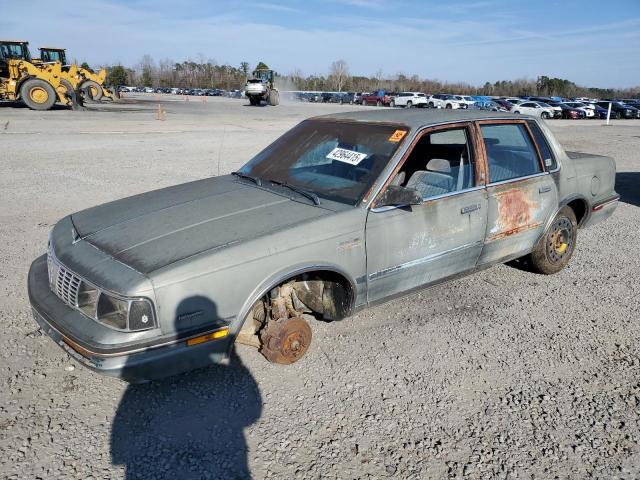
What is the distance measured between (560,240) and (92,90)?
29802mm

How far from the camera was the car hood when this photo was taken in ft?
9.11

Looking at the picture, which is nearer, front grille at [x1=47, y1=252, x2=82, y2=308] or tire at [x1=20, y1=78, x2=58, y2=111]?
front grille at [x1=47, y1=252, x2=82, y2=308]

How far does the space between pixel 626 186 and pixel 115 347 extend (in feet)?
32.1

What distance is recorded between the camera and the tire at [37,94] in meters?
23.6

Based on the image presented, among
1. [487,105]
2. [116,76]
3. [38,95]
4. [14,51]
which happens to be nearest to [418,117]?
[38,95]

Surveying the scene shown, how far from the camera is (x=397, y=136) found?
3549 mm

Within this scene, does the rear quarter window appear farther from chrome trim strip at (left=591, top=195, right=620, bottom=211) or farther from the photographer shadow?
the photographer shadow

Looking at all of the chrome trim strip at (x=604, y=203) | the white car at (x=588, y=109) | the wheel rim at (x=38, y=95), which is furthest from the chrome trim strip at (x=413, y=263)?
the white car at (x=588, y=109)

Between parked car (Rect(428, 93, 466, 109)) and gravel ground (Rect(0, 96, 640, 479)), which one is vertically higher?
parked car (Rect(428, 93, 466, 109))

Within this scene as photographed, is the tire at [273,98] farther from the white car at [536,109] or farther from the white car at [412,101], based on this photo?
the white car at [536,109]

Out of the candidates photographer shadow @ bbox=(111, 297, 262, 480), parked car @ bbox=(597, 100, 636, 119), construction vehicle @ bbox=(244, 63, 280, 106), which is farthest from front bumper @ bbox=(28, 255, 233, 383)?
parked car @ bbox=(597, 100, 636, 119)

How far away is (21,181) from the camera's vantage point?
28.3ft

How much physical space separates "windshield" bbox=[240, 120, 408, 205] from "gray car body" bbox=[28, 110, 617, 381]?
0.35 ft

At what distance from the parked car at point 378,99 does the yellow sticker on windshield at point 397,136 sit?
47.2 meters
